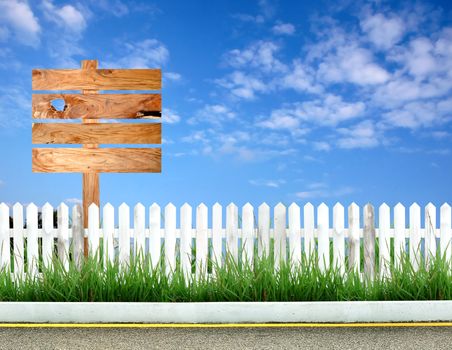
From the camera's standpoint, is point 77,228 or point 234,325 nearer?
point 234,325

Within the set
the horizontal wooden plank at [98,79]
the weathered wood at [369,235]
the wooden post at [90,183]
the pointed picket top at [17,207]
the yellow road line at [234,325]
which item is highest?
the horizontal wooden plank at [98,79]

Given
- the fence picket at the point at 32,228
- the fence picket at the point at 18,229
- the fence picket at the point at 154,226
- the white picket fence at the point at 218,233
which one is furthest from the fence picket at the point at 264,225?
the fence picket at the point at 18,229

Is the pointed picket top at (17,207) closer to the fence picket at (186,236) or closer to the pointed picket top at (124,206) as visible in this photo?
the pointed picket top at (124,206)

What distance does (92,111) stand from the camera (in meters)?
10.4

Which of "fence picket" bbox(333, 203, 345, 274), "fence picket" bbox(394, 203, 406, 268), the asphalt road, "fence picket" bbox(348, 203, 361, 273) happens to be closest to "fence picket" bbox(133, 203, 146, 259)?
the asphalt road

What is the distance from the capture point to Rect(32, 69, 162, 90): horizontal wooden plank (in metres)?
10.4

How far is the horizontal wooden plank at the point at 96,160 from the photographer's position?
33.8 feet

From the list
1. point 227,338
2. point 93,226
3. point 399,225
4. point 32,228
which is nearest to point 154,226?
point 93,226

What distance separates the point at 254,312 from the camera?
22.4 ft

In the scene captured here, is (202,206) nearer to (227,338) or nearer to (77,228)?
(77,228)

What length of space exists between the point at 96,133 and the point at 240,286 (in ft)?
14.6

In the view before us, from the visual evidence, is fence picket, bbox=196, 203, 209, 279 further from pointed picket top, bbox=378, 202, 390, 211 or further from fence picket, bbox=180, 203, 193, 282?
pointed picket top, bbox=378, 202, 390, 211

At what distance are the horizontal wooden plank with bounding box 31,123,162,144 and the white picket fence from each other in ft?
4.71

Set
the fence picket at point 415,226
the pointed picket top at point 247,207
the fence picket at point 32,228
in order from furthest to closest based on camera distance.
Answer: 1. the fence picket at point 415,226
2. the fence picket at point 32,228
3. the pointed picket top at point 247,207
